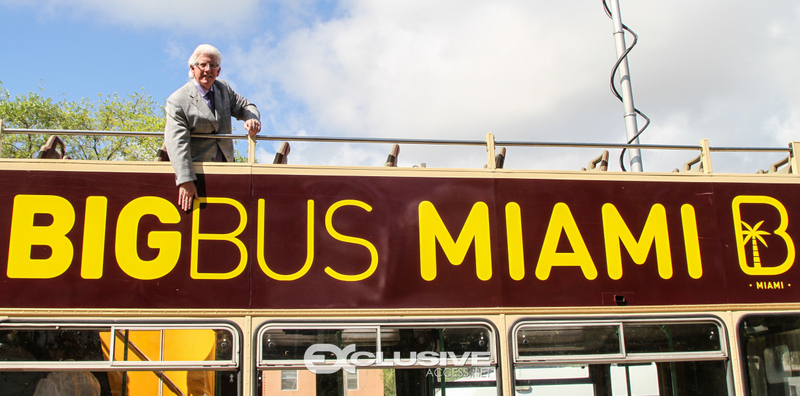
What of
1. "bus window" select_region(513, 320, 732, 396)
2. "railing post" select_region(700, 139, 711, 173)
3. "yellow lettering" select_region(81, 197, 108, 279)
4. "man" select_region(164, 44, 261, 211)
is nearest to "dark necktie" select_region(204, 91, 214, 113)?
"man" select_region(164, 44, 261, 211)

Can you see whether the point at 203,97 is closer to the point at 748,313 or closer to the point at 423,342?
the point at 423,342

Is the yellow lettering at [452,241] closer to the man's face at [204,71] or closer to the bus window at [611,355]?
the bus window at [611,355]

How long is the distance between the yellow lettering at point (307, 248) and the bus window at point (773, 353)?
3.45 meters

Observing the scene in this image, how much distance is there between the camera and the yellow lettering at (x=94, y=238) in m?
4.42

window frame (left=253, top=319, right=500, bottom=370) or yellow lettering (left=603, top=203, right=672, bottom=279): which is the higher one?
yellow lettering (left=603, top=203, right=672, bottom=279)

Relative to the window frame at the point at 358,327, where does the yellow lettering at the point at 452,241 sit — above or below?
above

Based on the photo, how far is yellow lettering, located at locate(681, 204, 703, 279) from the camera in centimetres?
497

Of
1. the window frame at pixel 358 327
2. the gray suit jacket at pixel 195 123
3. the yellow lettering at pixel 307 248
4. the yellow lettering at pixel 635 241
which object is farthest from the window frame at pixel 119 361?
the yellow lettering at pixel 635 241

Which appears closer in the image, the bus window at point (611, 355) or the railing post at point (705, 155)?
the bus window at point (611, 355)

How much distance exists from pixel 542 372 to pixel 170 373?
2.90 meters

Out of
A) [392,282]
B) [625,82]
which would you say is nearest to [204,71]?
[392,282]

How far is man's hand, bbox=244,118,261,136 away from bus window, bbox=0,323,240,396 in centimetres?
154

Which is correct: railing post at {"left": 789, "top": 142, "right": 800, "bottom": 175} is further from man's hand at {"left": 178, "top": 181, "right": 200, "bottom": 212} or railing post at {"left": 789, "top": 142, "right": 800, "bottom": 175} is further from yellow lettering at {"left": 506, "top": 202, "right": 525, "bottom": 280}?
man's hand at {"left": 178, "top": 181, "right": 200, "bottom": 212}

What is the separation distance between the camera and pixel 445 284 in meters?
4.68
